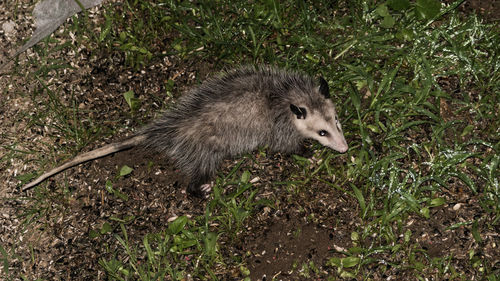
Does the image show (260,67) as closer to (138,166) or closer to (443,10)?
→ (138,166)

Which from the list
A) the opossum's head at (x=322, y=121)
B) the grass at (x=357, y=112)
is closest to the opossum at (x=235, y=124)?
the opossum's head at (x=322, y=121)

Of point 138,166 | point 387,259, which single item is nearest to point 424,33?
point 387,259

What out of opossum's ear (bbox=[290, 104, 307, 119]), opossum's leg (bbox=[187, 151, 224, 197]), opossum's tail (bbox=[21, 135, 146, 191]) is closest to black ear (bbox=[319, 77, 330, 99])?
opossum's ear (bbox=[290, 104, 307, 119])

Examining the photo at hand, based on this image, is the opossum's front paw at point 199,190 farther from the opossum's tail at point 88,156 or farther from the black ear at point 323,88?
the black ear at point 323,88

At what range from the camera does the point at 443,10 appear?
3840 mm

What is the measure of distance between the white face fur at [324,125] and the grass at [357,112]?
0.18 m

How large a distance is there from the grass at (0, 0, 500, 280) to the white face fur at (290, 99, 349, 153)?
180mm

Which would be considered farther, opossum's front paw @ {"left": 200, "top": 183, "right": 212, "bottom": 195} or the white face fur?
opossum's front paw @ {"left": 200, "top": 183, "right": 212, "bottom": 195}

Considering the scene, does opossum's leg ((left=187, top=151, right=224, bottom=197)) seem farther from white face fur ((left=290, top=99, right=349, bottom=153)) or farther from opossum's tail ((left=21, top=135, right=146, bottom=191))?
white face fur ((left=290, top=99, right=349, bottom=153))

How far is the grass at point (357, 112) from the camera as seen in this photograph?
3266 mm

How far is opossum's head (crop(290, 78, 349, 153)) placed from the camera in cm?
338

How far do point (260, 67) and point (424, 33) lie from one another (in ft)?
4.51

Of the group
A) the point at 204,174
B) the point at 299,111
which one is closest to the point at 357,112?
the point at 299,111

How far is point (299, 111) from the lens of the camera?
131 inches
